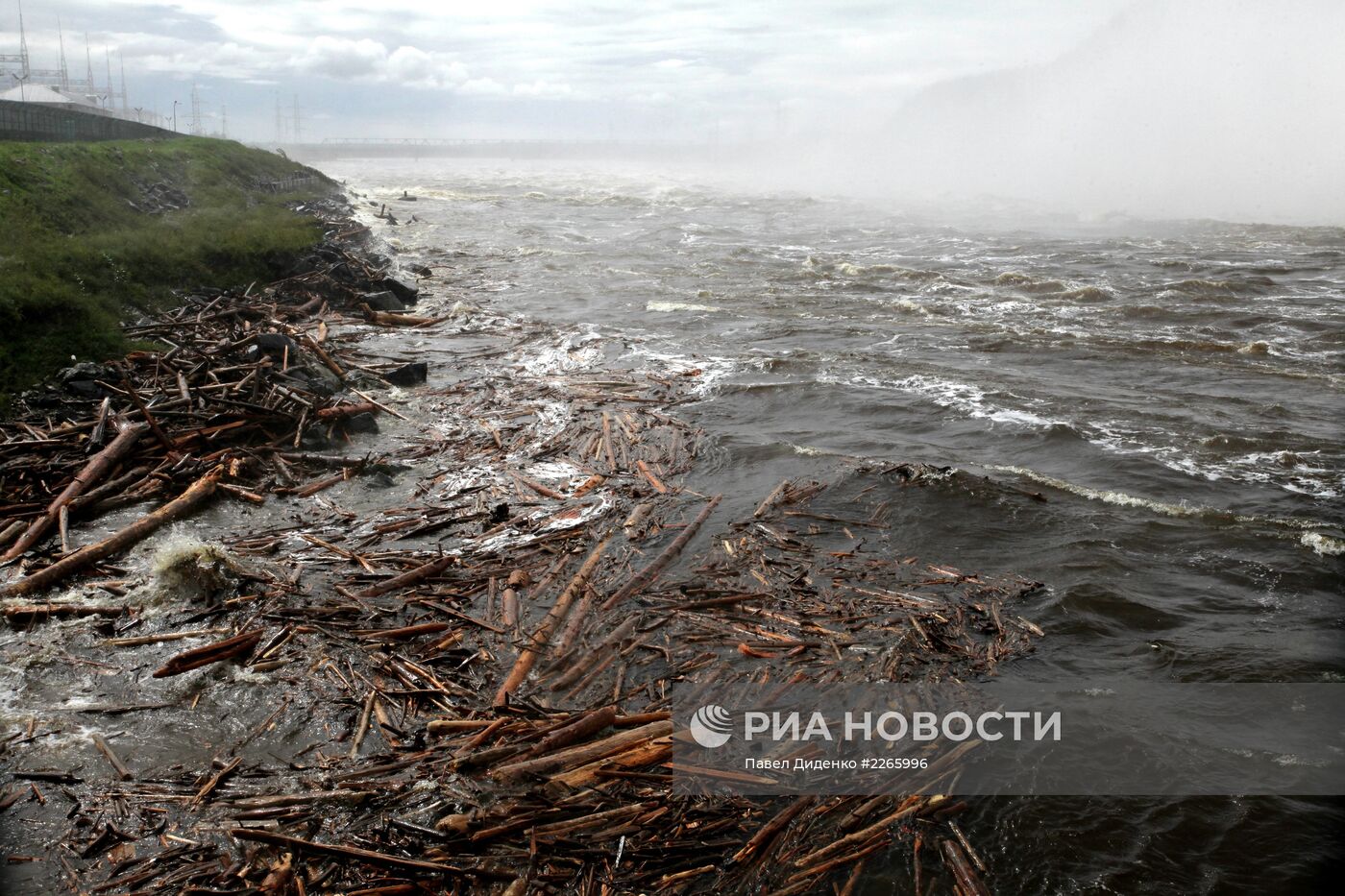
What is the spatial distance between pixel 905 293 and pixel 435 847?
2050 centimetres

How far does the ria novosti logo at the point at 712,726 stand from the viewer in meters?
5.36

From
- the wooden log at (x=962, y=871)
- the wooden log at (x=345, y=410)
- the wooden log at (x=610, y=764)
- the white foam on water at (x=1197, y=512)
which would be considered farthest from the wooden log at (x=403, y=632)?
the white foam on water at (x=1197, y=512)

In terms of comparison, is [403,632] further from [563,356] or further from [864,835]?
[563,356]

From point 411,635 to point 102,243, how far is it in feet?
52.8

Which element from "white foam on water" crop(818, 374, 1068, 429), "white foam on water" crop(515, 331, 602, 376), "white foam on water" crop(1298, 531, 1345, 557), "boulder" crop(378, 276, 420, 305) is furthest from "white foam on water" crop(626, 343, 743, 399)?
"white foam on water" crop(1298, 531, 1345, 557)

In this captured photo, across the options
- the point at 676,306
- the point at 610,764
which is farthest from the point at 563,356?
the point at 610,764

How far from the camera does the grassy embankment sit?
1273cm

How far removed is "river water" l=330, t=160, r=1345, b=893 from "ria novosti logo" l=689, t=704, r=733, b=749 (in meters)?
1.61

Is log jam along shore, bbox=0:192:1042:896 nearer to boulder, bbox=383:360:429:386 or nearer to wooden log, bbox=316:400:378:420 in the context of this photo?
wooden log, bbox=316:400:378:420

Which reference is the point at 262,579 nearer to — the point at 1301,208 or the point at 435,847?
the point at 435,847

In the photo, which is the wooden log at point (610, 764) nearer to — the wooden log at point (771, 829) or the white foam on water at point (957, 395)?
the wooden log at point (771, 829)

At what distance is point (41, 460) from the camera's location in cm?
937

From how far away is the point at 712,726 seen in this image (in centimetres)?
548

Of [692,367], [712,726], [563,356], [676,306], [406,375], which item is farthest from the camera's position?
[676,306]
